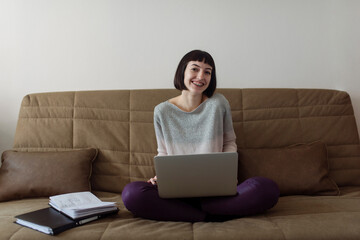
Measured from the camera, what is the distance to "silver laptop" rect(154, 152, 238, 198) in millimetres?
1233

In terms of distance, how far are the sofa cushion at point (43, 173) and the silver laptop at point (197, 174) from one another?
0.66 m

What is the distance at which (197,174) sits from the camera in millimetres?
1256

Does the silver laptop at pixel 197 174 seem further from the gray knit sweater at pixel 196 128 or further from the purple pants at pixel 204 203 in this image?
the gray knit sweater at pixel 196 128

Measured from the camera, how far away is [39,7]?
2299 mm

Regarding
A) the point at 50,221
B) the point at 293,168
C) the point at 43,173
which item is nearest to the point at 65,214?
the point at 50,221

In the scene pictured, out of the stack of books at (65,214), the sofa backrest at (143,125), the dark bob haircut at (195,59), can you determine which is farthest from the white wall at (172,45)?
the stack of books at (65,214)

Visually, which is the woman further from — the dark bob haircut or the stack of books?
the stack of books

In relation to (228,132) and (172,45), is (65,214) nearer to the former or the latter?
(228,132)

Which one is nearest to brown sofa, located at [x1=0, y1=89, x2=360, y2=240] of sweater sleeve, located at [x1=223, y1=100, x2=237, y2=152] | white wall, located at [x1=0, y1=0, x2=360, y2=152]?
sweater sleeve, located at [x1=223, y1=100, x2=237, y2=152]

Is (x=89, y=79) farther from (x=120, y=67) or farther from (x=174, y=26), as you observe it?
(x=174, y=26)

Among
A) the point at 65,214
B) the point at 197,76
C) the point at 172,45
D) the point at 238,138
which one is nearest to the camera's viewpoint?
the point at 65,214

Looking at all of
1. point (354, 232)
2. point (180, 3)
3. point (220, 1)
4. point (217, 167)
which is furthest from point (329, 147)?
point (180, 3)

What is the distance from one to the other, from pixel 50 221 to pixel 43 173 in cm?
→ 58

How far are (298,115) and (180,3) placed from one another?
1072 mm
